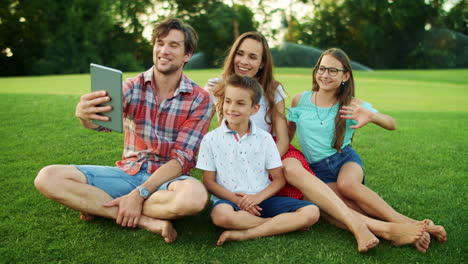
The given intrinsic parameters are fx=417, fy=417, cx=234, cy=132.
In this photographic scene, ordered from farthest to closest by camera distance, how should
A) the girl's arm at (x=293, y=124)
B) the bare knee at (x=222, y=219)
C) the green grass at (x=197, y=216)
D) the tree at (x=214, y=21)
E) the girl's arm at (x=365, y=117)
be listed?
the tree at (x=214, y=21) → the girl's arm at (x=293, y=124) → the girl's arm at (x=365, y=117) → the bare knee at (x=222, y=219) → the green grass at (x=197, y=216)

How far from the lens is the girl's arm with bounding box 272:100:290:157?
3129 mm

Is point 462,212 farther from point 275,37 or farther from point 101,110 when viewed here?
point 275,37

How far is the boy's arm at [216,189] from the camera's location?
108 inches

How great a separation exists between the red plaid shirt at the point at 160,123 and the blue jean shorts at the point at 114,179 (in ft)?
0.15

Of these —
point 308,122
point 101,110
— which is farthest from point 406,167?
point 101,110

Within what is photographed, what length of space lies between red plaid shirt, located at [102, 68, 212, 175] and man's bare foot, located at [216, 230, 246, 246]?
577mm

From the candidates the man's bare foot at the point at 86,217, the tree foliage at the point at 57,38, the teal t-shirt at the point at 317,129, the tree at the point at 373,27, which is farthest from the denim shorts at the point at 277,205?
the tree at the point at 373,27

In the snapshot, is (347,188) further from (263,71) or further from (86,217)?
(86,217)

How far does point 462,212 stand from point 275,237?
1.52 meters

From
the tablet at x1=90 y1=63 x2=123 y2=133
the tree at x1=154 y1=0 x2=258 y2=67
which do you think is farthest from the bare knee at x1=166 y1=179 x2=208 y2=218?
the tree at x1=154 y1=0 x2=258 y2=67

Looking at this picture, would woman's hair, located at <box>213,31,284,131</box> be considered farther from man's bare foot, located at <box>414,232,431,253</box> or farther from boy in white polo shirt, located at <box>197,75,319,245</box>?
man's bare foot, located at <box>414,232,431,253</box>

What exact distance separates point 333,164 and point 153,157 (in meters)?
1.34

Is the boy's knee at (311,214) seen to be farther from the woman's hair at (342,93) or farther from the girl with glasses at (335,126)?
the woman's hair at (342,93)

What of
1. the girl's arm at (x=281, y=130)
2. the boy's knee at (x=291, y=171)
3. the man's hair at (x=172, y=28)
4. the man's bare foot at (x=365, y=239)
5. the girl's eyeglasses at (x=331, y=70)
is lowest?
the man's bare foot at (x=365, y=239)
